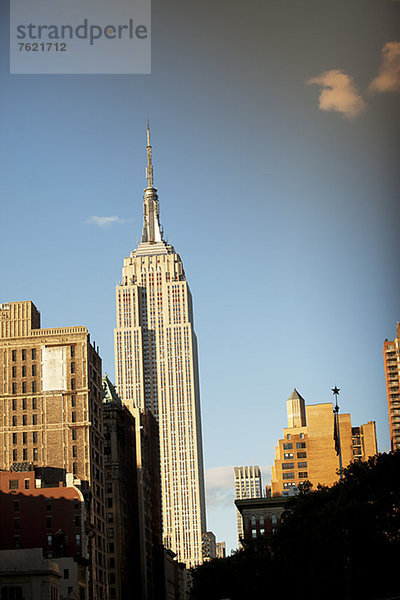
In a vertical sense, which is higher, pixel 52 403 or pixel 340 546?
pixel 52 403

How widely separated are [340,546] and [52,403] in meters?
86.2

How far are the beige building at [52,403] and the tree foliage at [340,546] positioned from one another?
189 ft

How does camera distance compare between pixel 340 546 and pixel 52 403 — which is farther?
pixel 52 403

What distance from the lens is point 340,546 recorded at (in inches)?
3529

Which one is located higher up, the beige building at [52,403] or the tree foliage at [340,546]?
the beige building at [52,403]

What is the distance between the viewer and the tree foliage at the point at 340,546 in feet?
284

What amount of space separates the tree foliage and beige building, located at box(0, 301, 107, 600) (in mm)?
57759

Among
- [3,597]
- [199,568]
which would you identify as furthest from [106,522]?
[3,597]

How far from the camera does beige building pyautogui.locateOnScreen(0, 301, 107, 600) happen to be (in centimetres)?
16488

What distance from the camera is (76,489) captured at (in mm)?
149750

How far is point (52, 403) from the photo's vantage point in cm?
16862

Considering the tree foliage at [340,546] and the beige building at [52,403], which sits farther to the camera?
the beige building at [52,403]

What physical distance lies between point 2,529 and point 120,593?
40436 mm

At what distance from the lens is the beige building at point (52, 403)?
165 meters
